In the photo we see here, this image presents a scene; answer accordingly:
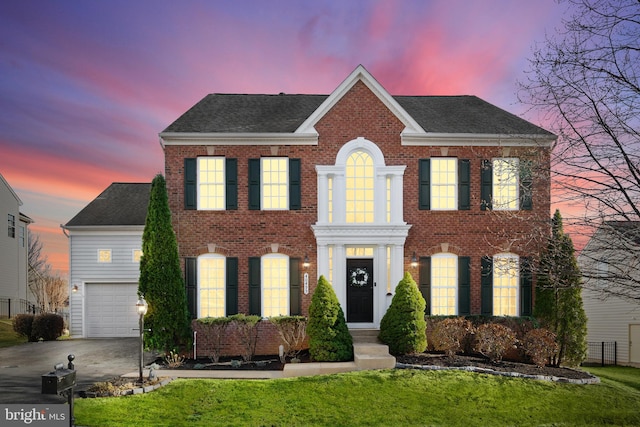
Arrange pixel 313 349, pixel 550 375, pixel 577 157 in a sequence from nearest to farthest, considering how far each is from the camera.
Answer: pixel 577 157 → pixel 550 375 → pixel 313 349

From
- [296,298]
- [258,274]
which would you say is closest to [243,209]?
[258,274]

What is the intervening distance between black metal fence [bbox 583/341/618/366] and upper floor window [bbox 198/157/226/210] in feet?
61.9

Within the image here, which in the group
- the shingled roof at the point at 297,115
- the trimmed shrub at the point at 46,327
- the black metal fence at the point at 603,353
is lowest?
the black metal fence at the point at 603,353

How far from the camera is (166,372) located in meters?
12.7

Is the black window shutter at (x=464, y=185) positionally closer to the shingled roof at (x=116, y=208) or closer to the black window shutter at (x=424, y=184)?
the black window shutter at (x=424, y=184)

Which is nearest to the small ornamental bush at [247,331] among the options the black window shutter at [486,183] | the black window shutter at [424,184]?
the black window shutter at [424,184]

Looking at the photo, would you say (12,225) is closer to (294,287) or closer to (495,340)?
(294,287)

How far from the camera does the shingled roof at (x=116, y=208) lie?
21.7m

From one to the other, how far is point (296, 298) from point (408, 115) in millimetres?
7302

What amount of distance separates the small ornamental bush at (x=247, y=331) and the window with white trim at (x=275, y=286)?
1.99 feet

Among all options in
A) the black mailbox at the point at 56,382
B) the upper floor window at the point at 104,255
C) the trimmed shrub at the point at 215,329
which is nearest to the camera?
the black mailbox at the point at 56,382

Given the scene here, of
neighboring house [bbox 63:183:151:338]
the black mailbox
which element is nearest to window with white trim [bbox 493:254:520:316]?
the black mailbox

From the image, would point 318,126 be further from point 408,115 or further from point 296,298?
point 296,298

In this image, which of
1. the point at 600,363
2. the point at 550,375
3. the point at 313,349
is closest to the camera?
the point at 550,375
